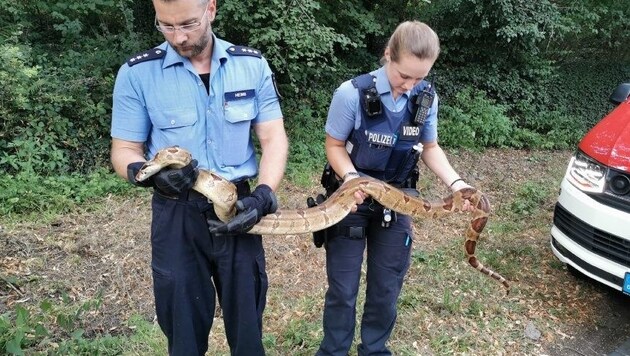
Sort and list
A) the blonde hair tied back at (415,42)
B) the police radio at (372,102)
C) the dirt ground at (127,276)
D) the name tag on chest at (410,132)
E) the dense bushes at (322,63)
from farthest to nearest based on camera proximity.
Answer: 1. the dense bushes at (322,63)
2. the dirt ground at (127,276)
3. the name tag on chest at (410,132)
4. the police radio at (372,102)
5. the blonde hair tied back at (415,42)

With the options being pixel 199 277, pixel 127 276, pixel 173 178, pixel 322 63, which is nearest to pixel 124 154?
pixel 173 178

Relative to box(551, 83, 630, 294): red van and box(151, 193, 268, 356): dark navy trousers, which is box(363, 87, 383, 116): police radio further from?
box(551, 83, 630, 294): red van

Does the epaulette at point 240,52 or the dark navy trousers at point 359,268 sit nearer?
the epaulette at point 240,52

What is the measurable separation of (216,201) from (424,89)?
1.66m

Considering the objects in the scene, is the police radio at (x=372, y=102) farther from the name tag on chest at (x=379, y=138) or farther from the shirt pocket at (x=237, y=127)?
the shirt pocket at (x=237, y=127)

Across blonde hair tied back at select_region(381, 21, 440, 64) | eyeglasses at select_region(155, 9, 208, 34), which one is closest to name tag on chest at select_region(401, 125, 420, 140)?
blonde hair tied back at select_region(381, 21, 440, 64)

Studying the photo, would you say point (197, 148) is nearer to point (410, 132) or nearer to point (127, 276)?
point (410, 132)

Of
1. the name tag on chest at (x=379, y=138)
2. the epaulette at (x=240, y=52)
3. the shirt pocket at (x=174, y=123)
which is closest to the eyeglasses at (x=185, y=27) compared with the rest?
the epaulette at (x=240, y=52)

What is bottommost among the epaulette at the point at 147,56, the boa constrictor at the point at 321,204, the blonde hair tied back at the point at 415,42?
the boa constrictor at the point at 321,204

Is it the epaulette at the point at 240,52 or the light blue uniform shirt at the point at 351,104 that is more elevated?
the epaulette at the point at 240,52

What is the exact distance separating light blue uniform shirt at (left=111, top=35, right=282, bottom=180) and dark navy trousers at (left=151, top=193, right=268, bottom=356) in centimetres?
31

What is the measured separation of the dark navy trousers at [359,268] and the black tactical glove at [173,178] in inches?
49.5

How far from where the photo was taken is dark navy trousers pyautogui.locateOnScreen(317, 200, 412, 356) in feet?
11.9

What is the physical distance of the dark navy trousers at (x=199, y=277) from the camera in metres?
2.98
